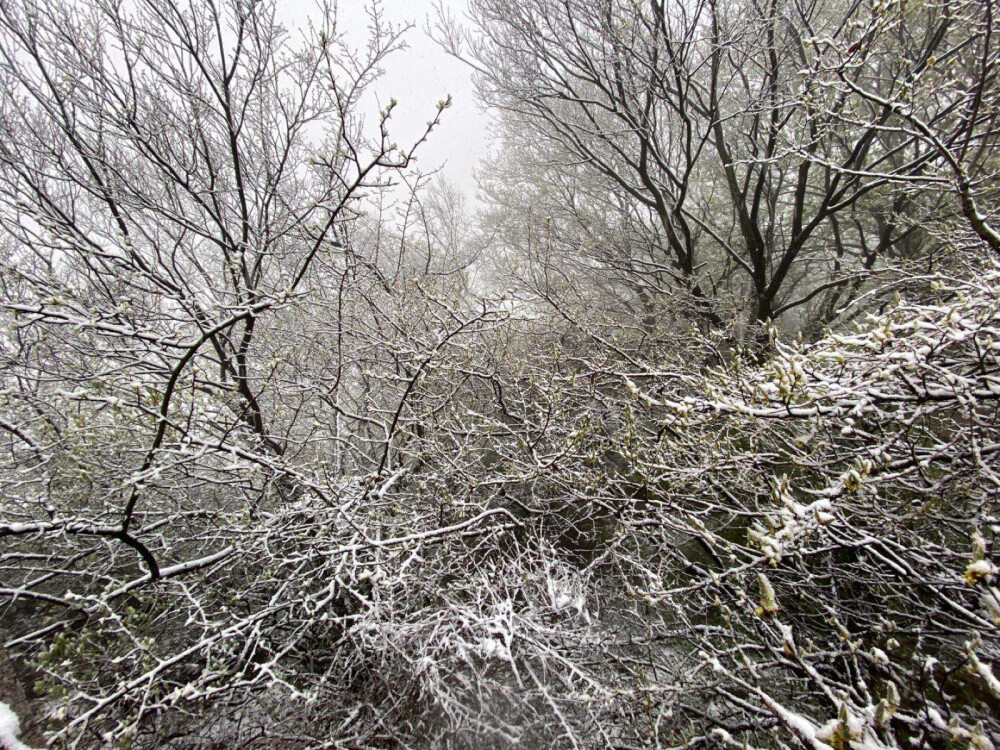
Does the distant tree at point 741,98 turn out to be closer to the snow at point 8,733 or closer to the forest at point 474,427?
the forest at point 474,427

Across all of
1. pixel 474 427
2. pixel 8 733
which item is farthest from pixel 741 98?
pixel 8 733

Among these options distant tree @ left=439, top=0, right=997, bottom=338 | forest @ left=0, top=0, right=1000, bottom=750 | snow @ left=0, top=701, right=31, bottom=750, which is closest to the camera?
snow @ left=0, top=701, right=31, bottom=750

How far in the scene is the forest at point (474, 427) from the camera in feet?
6.67

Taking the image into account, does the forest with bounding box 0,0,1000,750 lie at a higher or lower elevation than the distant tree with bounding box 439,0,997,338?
lower

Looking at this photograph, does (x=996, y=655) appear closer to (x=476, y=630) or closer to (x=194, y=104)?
(x=476, y=630)

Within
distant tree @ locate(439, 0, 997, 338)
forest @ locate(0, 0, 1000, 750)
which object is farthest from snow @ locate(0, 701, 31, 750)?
distant tree @ locate(439, 0, 997, 338)

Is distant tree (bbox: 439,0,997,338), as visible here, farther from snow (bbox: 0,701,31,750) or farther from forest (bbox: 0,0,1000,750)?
snow (bbox: 0,701,31,750)

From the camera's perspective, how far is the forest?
2.03 metres

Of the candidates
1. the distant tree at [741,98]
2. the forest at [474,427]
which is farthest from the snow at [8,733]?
the distant tree at [741,98]

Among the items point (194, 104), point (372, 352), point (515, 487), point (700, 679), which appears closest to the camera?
point (700, 679)

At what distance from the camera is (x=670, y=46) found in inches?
176

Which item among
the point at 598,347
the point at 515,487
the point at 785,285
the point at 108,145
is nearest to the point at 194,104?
the point at 108,145

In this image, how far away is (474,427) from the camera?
367 cm

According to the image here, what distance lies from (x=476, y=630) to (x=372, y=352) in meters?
3.42
